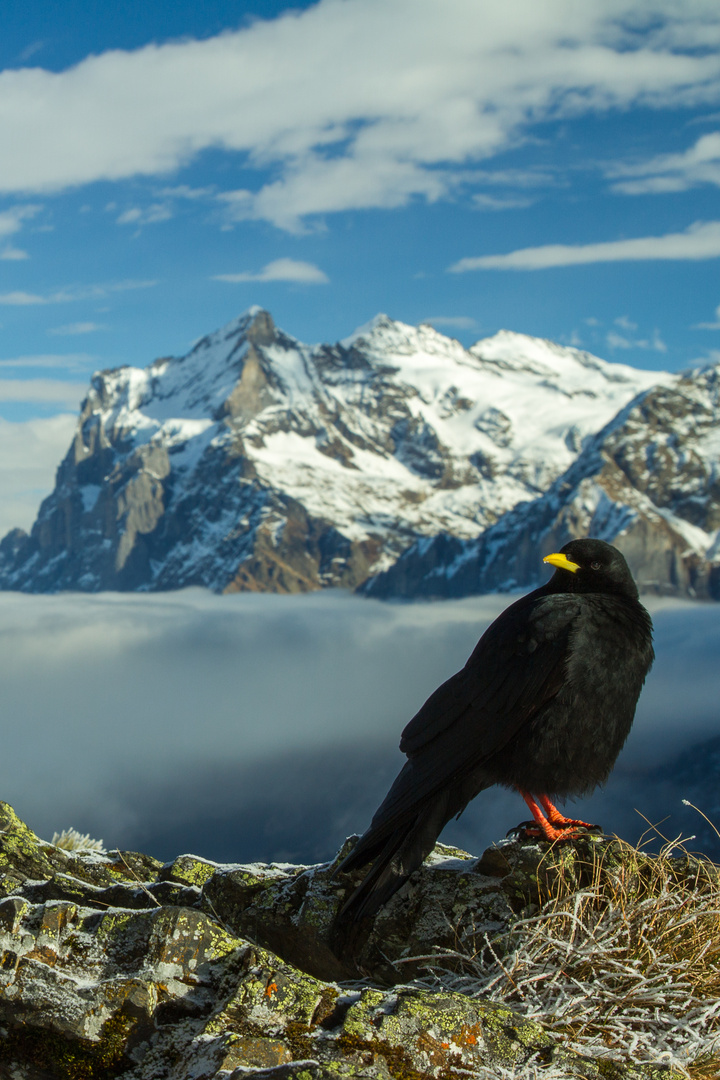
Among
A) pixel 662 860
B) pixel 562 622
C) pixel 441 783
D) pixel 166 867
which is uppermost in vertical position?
pixel 562 622

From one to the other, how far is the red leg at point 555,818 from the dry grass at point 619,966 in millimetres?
700

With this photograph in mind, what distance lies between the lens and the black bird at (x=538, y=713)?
22.5 ft

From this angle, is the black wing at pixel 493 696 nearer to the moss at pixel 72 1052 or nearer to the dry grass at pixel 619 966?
the dry grass at pixel 619 966

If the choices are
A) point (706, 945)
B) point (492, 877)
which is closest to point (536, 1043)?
point (706, 945)

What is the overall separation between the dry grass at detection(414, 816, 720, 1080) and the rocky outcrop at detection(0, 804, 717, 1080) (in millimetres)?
110

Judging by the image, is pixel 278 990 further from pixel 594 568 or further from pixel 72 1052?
pixel 594 568

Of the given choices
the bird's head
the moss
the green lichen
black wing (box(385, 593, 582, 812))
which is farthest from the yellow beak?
the moss

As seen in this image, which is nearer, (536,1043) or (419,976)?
(536,1043)

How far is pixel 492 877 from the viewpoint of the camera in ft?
21.8

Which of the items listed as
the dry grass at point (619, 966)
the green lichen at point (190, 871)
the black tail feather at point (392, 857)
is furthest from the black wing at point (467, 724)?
the green lichen at point (190, 871)

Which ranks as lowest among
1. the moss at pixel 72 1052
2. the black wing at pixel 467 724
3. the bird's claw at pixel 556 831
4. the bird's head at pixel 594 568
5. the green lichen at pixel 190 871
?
the green lichen at pixel 190 871

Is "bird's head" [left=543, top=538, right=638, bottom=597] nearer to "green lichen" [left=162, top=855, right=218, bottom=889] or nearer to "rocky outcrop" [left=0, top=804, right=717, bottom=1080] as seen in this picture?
"rocky outcrop" [left=0, top=804, right=717, bottom=1080]

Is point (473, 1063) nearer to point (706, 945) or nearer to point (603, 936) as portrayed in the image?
Answer: point (603, 936)

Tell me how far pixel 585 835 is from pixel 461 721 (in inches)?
49.8
